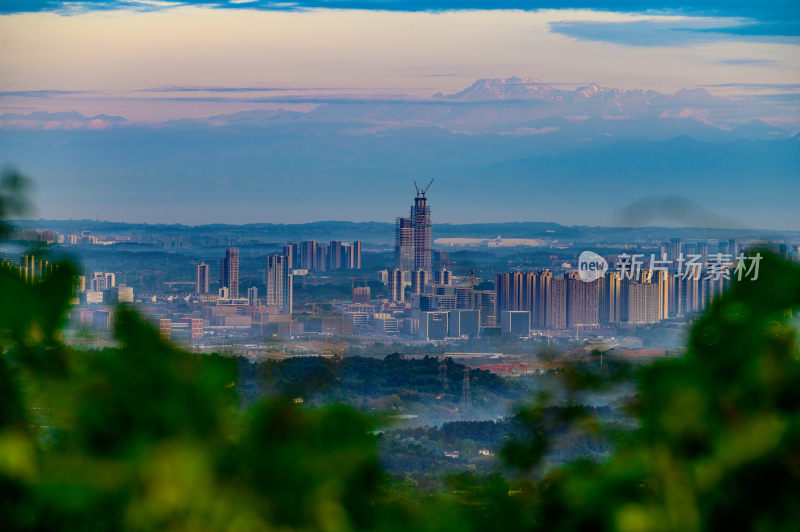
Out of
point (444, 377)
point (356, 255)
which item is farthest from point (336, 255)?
point (444, 377)

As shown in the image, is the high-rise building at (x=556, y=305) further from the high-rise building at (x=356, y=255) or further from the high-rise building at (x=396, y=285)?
the high-rise building at (x=356, y=255)

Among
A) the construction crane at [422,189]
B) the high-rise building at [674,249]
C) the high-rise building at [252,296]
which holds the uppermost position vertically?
the construction crane at [422,189]

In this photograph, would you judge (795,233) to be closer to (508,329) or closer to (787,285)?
(508,329)

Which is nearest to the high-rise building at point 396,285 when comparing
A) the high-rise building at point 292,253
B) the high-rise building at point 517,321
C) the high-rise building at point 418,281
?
the high-rise building at point 418,281

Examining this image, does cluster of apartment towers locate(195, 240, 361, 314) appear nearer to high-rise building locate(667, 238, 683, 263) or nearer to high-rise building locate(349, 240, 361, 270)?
high-rise building locate(349, 240, 361, 270)

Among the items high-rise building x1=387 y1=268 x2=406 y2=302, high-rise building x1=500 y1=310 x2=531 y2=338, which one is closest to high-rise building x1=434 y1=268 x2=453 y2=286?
high-rise building x1=387 y1=268 x2=406 y2=302

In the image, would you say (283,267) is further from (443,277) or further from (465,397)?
(465,397)

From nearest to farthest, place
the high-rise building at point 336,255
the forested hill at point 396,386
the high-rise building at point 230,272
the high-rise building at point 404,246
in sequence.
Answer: the forested hill at point 396,386
the high-rise building at point 230,272
the high-rise building at point 336,255
the high-rise building at point 404,246
